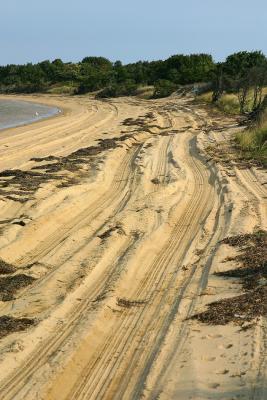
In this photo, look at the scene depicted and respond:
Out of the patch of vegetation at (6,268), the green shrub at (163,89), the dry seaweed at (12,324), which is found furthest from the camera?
the green shrub at (163,89)

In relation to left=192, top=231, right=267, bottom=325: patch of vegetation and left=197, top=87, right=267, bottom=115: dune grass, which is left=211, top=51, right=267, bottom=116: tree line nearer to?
left=197, top=87, right=267, bottom=115: dune grass

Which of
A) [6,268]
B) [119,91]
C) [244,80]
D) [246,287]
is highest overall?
[244,80]

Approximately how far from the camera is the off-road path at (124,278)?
14.7 feet

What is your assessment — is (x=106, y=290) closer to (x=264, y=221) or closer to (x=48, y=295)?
(x=48, y=295)

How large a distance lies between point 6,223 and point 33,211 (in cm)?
72

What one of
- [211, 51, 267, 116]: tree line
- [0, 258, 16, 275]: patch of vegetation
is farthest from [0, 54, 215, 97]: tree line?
[0, 258, 16, 275]: patch of vegetation

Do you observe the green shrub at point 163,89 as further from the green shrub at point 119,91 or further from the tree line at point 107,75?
the green shrub at point 119,91

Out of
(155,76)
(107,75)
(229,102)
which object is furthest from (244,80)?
(107,75)

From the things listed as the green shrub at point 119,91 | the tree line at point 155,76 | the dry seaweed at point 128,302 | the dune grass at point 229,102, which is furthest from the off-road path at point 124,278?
the green shrub at point 119,91

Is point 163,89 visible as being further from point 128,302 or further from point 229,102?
point 128,302

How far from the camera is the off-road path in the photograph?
4.48m

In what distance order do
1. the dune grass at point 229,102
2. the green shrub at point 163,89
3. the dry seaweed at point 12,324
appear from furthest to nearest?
1. the green shrub at point 163,89
2. the dune grass at point 229,102
3. the dry seaweed at point 12,324

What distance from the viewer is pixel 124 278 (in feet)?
21.8

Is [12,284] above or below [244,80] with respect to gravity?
below
